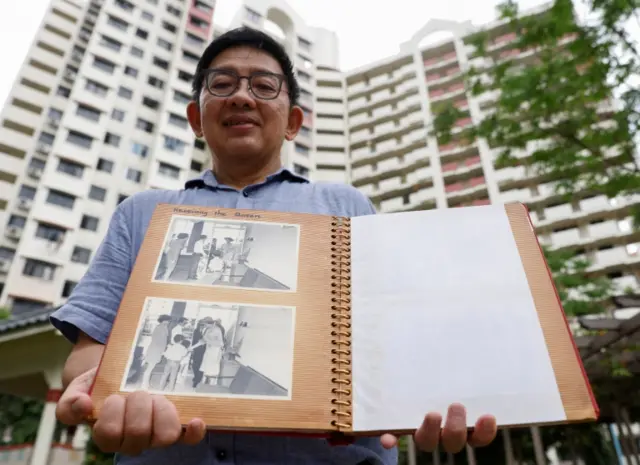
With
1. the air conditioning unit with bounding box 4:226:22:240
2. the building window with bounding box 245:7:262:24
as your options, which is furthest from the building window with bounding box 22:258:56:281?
the building window with bounding box 245:7:262:24

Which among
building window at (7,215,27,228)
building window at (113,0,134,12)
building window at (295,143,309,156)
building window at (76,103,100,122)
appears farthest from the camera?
building window at (295,143,309,156)

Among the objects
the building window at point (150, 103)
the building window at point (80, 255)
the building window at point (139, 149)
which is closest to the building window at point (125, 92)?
the building window at point (150, 103)

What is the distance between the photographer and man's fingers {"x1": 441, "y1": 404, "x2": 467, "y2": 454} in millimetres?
915

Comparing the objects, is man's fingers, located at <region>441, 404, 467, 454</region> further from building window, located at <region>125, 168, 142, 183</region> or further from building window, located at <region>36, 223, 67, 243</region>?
building window, located at <region>125, 168, 142, 183</region>

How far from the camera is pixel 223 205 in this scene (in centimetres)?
165

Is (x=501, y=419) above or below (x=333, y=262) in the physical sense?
below

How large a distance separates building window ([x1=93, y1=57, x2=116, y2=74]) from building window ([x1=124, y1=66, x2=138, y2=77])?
918 mm

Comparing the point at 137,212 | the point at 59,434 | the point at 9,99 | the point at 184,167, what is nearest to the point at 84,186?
the point at 184,167

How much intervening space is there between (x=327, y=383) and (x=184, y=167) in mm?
31438

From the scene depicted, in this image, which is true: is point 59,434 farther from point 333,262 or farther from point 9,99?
point 9,99

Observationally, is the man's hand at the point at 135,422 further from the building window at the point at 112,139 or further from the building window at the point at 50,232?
the building window at the point at 112,139

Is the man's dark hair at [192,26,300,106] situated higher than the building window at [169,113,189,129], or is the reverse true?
the building window at [169,113,189,129]

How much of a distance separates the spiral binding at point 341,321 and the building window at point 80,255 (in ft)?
92.9

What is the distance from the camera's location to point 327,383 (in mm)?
1005
